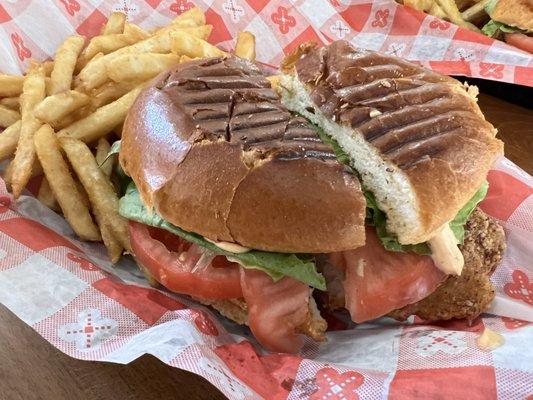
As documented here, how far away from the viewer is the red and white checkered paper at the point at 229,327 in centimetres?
185

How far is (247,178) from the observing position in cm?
195

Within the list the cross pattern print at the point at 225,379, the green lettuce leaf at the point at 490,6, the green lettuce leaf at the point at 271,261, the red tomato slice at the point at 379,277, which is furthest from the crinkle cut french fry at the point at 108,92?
the green lettuce leaf at the point at 490,6

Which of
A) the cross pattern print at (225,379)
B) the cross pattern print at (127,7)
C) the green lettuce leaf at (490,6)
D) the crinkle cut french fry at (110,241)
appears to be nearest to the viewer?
the cross pattern print at (225,379)

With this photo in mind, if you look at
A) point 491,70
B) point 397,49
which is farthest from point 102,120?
point 491,70

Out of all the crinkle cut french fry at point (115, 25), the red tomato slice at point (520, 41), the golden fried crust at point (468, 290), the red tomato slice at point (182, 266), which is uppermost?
the crinkle cut french fry at point (115, 25)

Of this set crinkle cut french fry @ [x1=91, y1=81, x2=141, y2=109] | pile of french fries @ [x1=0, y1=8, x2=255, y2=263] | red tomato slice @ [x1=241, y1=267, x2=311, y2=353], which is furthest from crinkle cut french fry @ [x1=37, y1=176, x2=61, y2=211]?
red tomato slice @ [x1=241, y1=267, x2=311, y2=353]

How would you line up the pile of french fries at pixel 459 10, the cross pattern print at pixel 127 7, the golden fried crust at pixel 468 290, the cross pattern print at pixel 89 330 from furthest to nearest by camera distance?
1. the pile of french fries at pixel 459 10
2. the cross pattern print at pixel 127 7
3. the golden fried crust at pixel 468 290
4. the cross pattern print at pixel 89 330

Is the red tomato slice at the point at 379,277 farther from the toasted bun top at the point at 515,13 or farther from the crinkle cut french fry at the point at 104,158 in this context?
the toasted bun top at the point at 515,13

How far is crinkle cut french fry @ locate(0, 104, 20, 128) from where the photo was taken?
2.72m

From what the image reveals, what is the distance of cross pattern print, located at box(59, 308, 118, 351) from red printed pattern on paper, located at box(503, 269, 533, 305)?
1461mm

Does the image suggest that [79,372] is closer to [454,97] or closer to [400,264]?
[400,264]

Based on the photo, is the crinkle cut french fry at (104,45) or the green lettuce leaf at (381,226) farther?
the crinkle cut french fry at (104,45)

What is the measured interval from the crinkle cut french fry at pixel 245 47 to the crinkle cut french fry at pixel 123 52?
0.73ft

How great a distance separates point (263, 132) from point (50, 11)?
1739 millimetres
